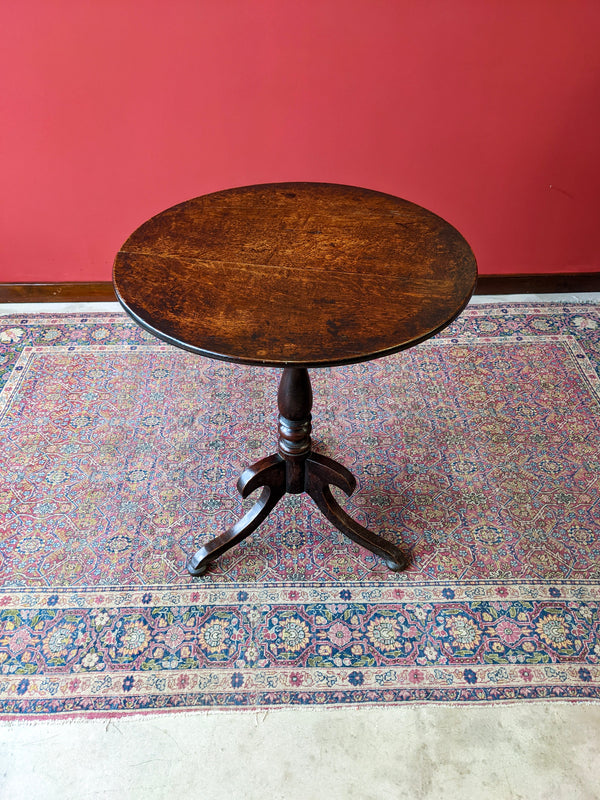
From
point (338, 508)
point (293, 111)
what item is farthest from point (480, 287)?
point (338, 508)

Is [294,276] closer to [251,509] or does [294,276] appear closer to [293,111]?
[251,509]

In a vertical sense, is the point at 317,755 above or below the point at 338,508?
below

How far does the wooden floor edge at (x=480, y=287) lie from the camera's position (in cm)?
313

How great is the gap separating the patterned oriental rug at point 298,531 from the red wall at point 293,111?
0.60 metres

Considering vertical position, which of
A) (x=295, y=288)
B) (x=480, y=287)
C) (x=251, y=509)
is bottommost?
(x=251, y=509)

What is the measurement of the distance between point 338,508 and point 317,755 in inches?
26.9

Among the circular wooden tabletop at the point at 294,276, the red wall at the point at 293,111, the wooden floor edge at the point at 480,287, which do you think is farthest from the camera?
the wooden floor edge at the point at 480,287

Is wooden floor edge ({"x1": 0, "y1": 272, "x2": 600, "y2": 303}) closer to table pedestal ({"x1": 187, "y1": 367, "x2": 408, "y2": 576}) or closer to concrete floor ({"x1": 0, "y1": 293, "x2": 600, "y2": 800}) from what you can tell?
table pedestal ({"x1": 187, "y1": 367, "x2": 408, "y2": 576})

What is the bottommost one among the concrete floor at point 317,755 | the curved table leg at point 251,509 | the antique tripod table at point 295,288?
the concrete floor at point 317,755

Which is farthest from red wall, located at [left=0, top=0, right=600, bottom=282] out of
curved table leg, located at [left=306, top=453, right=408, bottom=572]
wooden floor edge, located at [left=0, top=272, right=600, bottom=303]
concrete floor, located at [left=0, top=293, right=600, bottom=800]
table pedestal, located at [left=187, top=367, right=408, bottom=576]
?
concrete floor, located at [left=0, top=293, right=600, bottom=800]

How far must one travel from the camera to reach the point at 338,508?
1.95 meters

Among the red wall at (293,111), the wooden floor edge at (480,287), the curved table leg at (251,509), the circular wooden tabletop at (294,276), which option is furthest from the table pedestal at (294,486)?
the wooden floor edge at (480,287)

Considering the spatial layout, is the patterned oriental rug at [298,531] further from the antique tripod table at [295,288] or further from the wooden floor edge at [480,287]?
the wooden floor edge at [480,287]

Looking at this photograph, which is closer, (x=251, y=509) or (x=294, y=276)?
(x=294, y=276)
